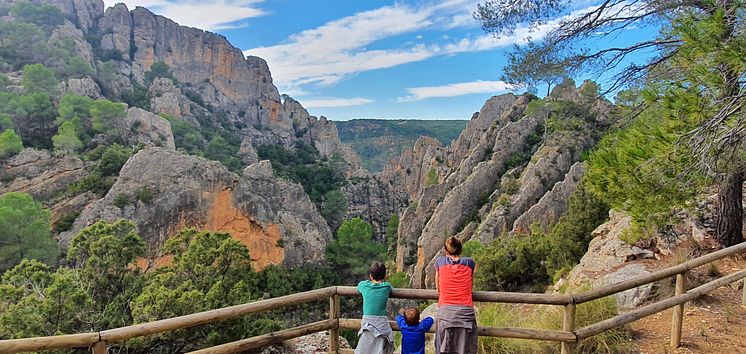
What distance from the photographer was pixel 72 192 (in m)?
28.7

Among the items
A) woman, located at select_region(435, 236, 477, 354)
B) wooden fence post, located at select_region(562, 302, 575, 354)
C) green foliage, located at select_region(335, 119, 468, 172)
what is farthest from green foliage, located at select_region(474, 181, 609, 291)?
green foliage, located at select_region(335, 119, 468, 172)

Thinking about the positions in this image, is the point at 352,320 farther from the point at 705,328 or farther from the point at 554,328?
the point at 705,328

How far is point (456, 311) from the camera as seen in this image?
3369 mm

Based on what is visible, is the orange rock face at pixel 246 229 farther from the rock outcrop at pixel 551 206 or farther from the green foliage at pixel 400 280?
the rock outcrop at pixel 551 206

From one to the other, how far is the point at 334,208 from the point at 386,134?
63499mm

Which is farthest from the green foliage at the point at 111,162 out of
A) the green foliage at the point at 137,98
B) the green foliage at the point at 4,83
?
the green foliage at the point at 137,98

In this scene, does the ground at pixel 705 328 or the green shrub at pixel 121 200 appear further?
the green shrub at pixel 121 200

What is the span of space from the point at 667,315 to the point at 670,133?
7.48 ft

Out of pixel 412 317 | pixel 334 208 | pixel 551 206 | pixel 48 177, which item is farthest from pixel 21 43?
pixel 412 317

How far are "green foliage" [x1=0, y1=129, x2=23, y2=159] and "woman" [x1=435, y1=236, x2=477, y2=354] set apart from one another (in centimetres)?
3625

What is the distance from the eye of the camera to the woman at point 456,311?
133 inches

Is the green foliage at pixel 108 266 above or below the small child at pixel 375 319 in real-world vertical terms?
below

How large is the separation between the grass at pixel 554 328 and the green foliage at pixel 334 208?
45.0 m

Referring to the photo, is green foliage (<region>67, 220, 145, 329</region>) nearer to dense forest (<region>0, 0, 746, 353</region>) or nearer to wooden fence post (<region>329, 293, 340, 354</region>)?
dense forest (<region>0, 0, 746, 353</region>)
